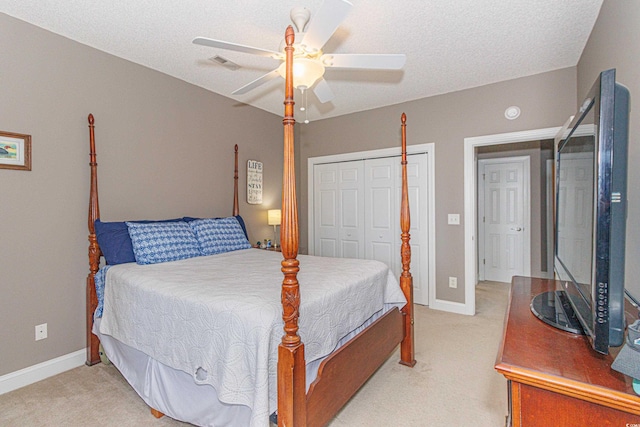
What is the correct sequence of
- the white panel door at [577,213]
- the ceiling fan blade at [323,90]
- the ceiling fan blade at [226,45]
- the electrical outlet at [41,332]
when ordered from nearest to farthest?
1. the white panel door at [577,213]
2. the ceiling fan blade at [226,45]
3. the electrical outlet at [41,332]
4. the ceiling fan blade at [323,90]

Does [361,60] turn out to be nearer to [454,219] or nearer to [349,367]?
[349,367]

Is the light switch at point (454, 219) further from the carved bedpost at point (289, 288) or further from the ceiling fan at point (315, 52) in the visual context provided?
the carved bedpost at point (289, 288)

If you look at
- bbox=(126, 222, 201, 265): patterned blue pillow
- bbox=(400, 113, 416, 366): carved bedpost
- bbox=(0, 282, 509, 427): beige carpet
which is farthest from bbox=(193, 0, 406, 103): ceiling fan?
bbox=(0, 282, 509, 427): beige carpet

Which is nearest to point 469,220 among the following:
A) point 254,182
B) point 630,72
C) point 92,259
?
point 630,72

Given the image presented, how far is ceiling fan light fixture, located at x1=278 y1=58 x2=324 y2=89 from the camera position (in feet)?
6.60

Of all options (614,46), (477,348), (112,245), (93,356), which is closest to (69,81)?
(112,245)

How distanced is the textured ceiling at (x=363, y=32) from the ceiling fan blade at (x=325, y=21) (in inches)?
18.3

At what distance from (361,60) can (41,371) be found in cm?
316

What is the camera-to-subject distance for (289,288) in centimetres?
139

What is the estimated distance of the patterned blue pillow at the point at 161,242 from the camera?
8.30 ft

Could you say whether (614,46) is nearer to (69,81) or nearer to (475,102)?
(475,102)

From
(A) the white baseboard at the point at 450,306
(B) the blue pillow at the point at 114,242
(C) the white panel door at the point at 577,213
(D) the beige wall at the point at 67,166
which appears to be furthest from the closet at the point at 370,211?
(B) the blue pillow at the point at 114,242

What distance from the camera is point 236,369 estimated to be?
1.46 meters

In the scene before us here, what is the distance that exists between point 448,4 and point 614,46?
99 centimetres
